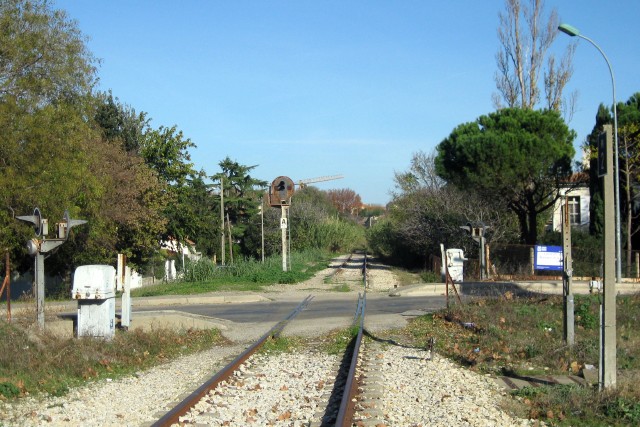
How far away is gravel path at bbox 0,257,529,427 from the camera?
302 inches

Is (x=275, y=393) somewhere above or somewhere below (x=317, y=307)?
above

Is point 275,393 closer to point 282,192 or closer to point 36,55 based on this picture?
point 36,55

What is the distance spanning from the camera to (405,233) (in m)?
40.6

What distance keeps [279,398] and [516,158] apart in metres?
28.8

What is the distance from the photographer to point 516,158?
3506 centimetres

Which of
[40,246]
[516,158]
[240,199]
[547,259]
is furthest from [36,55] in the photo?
[240,199]

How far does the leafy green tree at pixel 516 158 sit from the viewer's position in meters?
35.2

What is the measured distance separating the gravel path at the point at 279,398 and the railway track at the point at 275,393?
15mm

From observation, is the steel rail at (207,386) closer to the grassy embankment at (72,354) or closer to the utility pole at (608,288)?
the grassy embankment at (72,354)

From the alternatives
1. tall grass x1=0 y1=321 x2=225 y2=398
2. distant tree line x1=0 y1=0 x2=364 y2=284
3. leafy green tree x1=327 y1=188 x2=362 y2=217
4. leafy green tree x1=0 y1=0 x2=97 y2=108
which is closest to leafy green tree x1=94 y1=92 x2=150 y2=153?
distant tree line x1=0 y1=0 x2=364 y2=284

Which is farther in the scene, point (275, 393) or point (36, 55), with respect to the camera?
point (36, 55)

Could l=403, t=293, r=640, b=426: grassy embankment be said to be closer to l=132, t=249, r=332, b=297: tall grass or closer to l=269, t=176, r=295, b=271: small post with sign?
l=132, t=249, r=332, b=297: tall grass

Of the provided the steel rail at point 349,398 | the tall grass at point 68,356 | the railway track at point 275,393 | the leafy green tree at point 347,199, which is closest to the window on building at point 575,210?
the steel rail at point 349,398

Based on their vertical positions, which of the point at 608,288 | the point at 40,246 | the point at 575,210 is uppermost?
the point at 575,210
